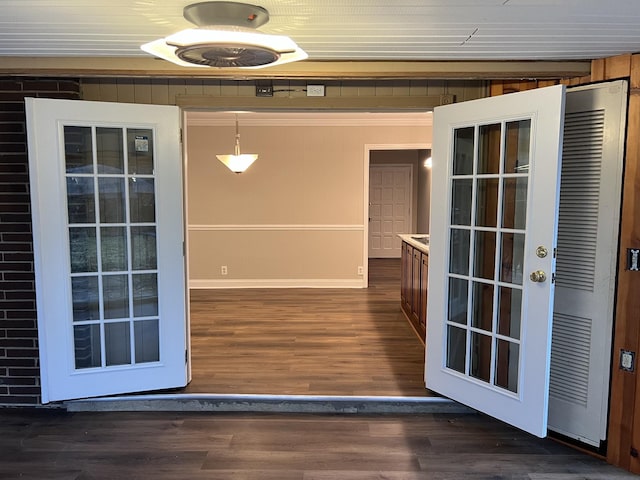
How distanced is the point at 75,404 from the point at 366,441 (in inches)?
75.0

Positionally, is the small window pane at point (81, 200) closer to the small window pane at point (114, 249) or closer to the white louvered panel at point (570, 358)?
the small window pane at point (114, 249)

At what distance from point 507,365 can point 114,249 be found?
8.18ft

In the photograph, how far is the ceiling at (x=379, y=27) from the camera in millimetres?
1811

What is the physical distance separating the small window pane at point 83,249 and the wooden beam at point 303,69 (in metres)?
0.92

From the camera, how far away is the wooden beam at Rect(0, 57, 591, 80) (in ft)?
8.53

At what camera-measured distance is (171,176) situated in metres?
3.01

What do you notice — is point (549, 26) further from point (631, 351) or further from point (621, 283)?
point (631, 351)

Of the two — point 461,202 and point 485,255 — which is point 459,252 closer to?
point 485,255

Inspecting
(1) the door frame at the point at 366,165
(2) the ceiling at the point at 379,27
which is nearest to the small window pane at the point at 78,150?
(2) the ceiling at the point at 379,27

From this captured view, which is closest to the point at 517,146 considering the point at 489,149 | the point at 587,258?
the point at 489,149

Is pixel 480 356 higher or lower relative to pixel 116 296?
lower

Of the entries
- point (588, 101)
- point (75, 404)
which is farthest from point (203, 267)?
point (588, 101)

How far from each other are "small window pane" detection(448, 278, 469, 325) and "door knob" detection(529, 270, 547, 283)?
1.50 feet

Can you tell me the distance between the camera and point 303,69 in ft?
8.87
